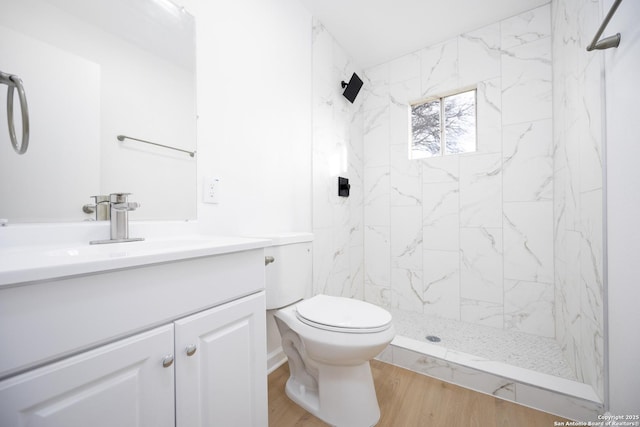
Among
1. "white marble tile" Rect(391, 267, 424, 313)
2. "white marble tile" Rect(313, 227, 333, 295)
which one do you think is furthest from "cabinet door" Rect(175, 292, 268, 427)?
"white marble tile" Rect(391, 267, 424, 313)

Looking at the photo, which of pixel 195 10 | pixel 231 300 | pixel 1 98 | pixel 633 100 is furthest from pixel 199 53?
pixel 633 100

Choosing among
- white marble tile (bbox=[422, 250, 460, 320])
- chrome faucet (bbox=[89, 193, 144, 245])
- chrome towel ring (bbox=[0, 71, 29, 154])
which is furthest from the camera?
white marble tile (bbox=[422, 250, 460, 320])

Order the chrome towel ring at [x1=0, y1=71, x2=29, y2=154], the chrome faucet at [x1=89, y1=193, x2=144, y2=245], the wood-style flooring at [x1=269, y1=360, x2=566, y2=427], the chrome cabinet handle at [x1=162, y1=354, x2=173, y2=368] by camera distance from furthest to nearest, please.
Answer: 1. the wood-style flooring at [x1=269, y1=360, x2=566, y2=427]
2. the chrome faucet at [x1=89, y1=193, x2=144, y2=245]
3. the chrome towel ring at [x1=0, y1=71, x2=29, y2=154]
4. the chrome cabinet handle at [x1=162, y1=354, x2=173, y2=368]

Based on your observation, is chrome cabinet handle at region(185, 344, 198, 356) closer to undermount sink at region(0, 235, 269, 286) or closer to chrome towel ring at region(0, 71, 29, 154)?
undermount sink at region(0, 235, 269, 286)

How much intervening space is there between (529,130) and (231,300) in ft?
7.47

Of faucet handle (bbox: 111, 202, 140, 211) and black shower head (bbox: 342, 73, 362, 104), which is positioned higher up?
black shower head (bbox: 342, 73, 362, 104)

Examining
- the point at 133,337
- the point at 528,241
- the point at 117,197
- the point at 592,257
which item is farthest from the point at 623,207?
the point at 117,197

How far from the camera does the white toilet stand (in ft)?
3.41

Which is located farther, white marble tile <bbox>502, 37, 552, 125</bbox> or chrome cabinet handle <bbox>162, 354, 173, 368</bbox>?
white marble tile <bbox>502, 37, 552, 125</bbox>

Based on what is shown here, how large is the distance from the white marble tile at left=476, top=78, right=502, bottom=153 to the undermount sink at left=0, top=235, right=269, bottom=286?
6.58 ft

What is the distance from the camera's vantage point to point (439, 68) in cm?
218

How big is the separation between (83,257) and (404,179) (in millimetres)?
2238

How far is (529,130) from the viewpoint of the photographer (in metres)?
1.84

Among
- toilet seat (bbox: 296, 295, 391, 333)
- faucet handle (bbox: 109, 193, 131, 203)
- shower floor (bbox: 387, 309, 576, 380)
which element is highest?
faucet handle (bbox: 109, 193, 131, 203)
